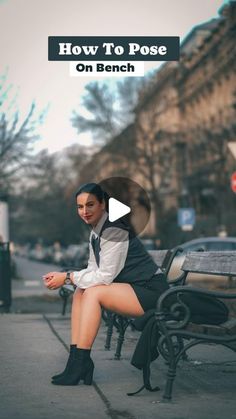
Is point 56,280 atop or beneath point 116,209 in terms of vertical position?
beneath

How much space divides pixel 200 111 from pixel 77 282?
2234 inches

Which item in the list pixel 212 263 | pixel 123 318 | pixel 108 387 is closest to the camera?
pixel 108 387

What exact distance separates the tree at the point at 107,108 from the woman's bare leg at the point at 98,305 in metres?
41.1

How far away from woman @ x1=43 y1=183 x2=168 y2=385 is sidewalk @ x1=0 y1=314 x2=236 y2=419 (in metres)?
0.28

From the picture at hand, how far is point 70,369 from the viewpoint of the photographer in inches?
250

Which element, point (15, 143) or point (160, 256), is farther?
point (15, 143)

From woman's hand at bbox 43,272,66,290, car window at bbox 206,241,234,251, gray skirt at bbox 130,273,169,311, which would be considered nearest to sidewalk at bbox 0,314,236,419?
gray skirt at bbox 130,273,169,311

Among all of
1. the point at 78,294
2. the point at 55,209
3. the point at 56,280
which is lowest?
the point at 78,294

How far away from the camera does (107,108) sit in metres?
49.4

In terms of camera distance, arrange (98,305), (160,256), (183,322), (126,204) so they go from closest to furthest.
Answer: (183,322) → (98,305) → (126,204) → (160,256)

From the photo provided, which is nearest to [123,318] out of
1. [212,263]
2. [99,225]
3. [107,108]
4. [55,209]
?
[212,263]

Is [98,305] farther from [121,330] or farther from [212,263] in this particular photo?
[121,330]

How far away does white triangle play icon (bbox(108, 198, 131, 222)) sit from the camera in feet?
21.2

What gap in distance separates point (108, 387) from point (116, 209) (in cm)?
121
